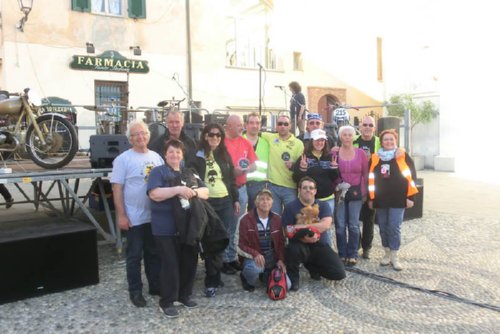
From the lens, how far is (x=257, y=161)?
525 cm

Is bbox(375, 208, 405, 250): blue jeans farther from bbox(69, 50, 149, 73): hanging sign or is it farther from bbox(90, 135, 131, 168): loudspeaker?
bbox(69, 50, 149, 73): hanging sign

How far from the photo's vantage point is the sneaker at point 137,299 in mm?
4296

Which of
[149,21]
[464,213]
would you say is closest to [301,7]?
[149,21]

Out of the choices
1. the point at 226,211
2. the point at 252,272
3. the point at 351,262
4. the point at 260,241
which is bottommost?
the point at 351,262

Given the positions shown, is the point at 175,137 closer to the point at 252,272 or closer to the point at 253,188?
the point at 253,188

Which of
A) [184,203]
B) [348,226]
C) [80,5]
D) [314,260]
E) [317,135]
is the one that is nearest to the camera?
[184,203]

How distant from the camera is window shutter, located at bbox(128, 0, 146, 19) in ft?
48.7

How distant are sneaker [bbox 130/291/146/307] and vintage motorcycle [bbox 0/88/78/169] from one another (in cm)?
227

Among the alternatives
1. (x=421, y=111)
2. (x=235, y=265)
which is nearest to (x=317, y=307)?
(x=235, y=265)

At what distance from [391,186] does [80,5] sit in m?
12.0

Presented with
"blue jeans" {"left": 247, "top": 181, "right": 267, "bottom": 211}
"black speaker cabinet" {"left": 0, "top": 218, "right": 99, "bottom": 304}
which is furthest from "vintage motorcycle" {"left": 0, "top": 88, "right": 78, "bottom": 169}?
"blue jeans" {"left": 247, "top": 181, "right": 267, "bottom": 211}

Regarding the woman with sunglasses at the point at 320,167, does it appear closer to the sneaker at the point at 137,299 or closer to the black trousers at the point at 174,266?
the black trousers at the point at 174,266

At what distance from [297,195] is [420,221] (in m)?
3.71

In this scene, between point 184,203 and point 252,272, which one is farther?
point 252,272
